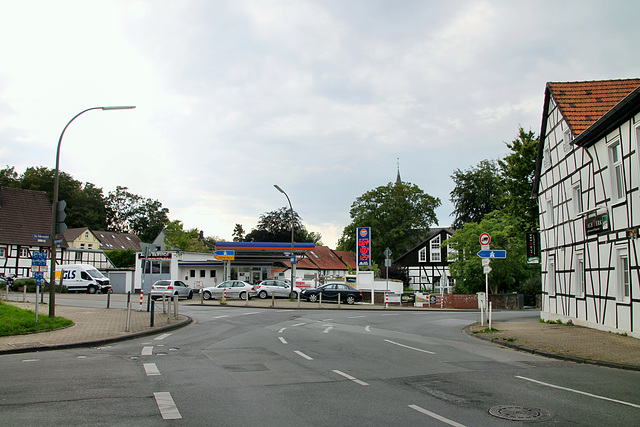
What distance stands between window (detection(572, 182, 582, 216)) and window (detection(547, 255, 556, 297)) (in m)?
3.20

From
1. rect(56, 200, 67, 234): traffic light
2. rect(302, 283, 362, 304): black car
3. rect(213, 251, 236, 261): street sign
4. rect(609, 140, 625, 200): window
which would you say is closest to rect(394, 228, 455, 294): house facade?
rect(213, 251, 236, 261): street sign

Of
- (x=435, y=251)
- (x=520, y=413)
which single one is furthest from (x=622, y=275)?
(x=435, y=251)

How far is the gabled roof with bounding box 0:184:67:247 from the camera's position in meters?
48.8

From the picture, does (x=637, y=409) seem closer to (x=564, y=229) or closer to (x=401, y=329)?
(x=401, y=329)

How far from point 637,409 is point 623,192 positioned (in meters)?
11.0

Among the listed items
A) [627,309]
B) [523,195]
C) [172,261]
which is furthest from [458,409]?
[172,261]

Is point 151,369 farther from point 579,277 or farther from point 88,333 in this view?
point 579,277

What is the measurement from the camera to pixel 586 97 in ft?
71.9

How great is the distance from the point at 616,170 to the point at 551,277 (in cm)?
776

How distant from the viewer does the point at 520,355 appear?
44.1 ft

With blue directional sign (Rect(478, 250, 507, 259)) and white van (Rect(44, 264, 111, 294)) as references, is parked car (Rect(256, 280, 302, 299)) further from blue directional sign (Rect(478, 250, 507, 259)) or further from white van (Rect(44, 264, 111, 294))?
blue directional sign (Rect(478, 250, 507, 259))

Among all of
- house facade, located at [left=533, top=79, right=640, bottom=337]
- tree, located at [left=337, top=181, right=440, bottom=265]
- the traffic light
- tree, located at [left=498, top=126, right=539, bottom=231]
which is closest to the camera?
house facade, located at [left=533, top=79, right=640, bottom=337]

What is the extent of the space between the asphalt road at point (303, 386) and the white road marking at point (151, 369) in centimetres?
2

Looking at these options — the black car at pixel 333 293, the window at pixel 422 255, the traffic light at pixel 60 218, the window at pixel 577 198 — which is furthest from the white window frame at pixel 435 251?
the traffic light at pixel 60 218
